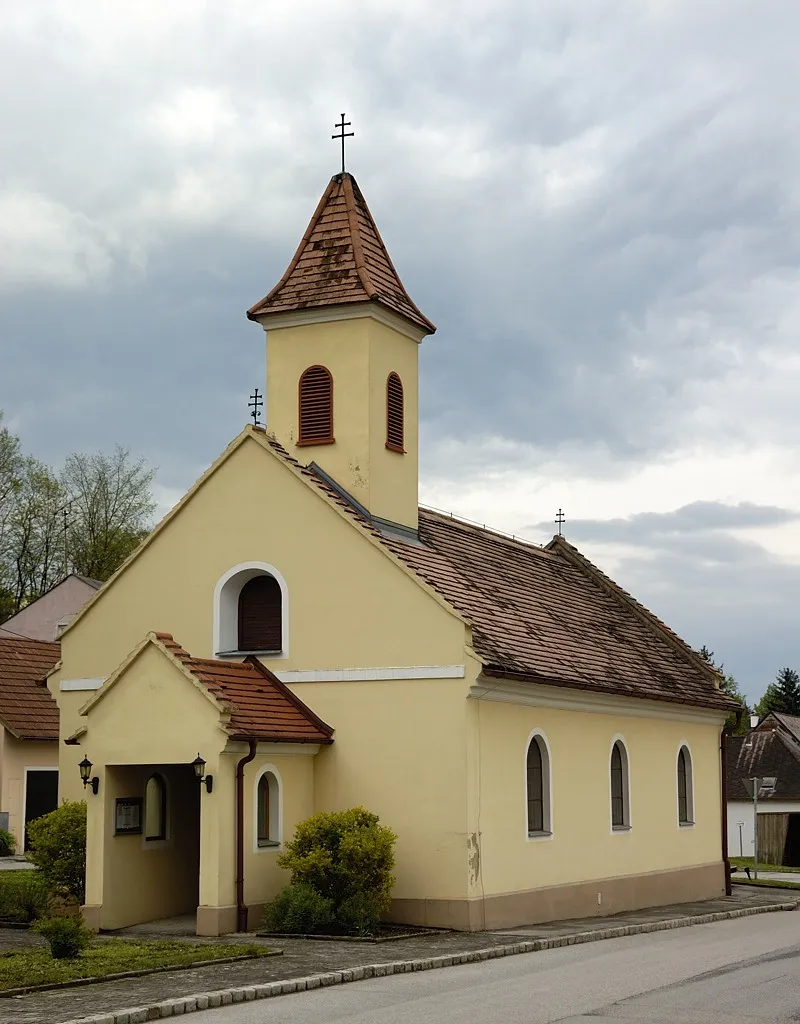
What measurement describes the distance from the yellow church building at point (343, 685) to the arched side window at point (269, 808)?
1.4 inches

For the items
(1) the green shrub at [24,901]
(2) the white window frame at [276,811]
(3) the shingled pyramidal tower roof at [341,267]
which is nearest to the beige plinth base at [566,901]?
(2) the white window frame at [276,811]

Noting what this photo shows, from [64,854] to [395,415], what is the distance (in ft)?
32.1

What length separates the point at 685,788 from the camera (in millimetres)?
31719

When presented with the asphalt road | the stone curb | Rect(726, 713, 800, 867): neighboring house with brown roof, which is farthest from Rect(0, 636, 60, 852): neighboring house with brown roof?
Rect(726, 713, 800, 867): neighboring house with brown roof

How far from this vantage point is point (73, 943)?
17.1 m

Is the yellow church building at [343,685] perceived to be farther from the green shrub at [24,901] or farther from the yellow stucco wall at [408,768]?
the green shrub at [24,901]

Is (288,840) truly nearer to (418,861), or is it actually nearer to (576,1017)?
(418,861)

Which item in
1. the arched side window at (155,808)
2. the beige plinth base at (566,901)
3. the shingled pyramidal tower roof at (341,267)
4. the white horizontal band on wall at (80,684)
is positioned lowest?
the beige plinth base at (566,901)

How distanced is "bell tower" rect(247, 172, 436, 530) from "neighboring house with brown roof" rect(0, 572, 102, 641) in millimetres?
28127

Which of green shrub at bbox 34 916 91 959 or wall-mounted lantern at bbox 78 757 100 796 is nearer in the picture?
green shrub at bbox 34 916 91 959

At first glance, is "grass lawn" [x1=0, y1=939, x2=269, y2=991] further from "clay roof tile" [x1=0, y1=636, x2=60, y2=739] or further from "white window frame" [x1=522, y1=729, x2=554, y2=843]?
"clay roof tile" [x1=0, y1=636, x2=60, y2=739]

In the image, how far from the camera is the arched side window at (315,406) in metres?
25.9

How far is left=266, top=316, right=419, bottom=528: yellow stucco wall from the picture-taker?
25.5 metres

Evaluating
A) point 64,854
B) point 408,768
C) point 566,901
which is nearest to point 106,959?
point 64,854
